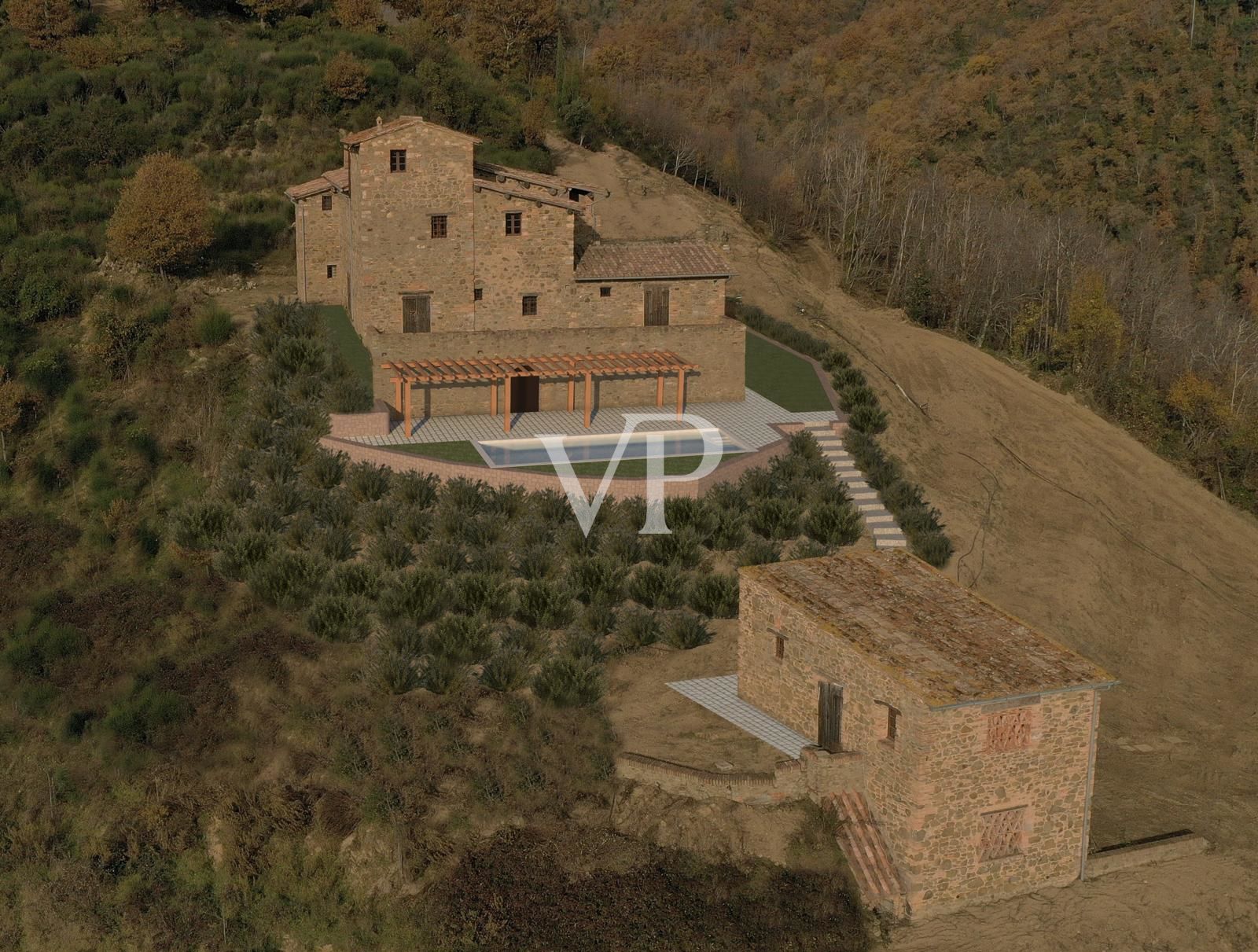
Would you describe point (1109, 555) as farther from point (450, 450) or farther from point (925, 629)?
point (450, 450)

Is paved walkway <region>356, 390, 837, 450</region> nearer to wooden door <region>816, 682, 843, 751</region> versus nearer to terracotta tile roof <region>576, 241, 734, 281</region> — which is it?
terracotta tile roof <region>576, 241, 734, 281</region>

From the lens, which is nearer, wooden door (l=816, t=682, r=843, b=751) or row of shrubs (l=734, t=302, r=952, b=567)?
wooden door (l=816, t=682, r=843, b=751)

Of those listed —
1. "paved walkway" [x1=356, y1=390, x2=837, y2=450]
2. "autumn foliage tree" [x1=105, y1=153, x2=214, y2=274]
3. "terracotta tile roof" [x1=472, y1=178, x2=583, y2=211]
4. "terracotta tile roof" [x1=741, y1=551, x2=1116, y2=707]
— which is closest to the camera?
"terracotta tile roof" [x1=741, y1=551, x2=1116, y2=707]

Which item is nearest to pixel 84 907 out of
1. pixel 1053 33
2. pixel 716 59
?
pixel 1053 33

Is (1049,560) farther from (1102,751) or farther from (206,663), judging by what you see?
(206,663)

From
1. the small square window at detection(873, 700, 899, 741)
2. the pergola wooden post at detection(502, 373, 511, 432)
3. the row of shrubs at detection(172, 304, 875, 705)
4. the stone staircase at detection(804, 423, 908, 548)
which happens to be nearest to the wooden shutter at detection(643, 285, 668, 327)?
the stone staircase at detection(804, 423, 908, 548)

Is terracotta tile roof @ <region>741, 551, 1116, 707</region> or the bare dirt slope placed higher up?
terracotta tile roof @ <region>741, 551, 1116, 707</region>

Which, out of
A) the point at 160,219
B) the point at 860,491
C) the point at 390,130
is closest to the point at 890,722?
the point at 860,491
